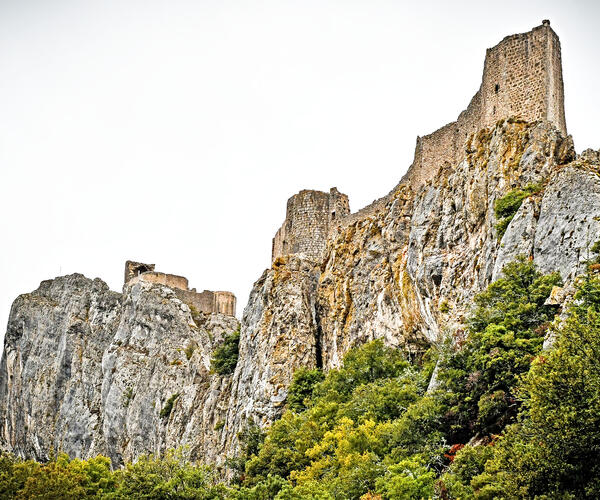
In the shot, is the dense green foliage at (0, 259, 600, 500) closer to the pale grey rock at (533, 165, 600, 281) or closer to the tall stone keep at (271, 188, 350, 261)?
the pale grey rock at (533, 165, 600, 281)

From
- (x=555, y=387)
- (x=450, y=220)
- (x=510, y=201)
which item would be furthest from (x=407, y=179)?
(x=555, y=387)

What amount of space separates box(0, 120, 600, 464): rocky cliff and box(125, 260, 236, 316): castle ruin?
1.59 m

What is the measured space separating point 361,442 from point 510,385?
25.9 feet

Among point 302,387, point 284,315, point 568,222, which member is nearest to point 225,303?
point 284,315

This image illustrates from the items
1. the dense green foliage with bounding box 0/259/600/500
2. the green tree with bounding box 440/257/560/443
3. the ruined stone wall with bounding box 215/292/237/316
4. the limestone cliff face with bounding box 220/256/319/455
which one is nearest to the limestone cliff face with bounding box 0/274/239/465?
the ruined stone wall with bounding box 215/292/237/316

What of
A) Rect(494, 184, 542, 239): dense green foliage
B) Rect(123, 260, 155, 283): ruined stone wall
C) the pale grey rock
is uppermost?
Rect(123, 260, 155, 283): ruined stone wall

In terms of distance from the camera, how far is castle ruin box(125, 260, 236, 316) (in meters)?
71.6

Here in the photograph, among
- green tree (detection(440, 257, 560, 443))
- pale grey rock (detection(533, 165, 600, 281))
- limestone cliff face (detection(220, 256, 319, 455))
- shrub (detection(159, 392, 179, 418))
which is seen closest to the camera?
green tree (detection(440, 257, 560, 443))

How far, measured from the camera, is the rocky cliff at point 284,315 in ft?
106

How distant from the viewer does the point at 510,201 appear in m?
32.3

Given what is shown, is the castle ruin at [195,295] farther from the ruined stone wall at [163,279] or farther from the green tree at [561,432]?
the green tree at [561,432]

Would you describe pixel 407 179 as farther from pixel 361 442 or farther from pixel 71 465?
pixel 71 465

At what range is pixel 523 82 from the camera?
36219mm

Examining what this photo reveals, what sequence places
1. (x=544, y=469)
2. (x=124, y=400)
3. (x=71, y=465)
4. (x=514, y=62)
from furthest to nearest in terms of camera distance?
1. (x=124, y=400)
2. (x=71, y=465)
3. (x=514, y=62)
4. (x=544, y=469)
